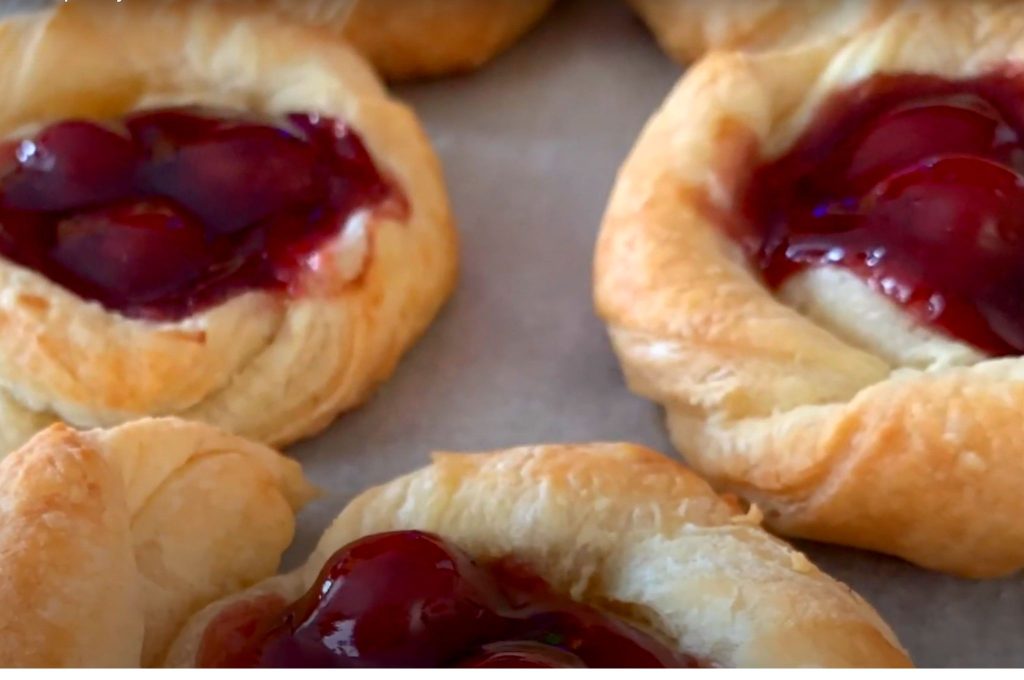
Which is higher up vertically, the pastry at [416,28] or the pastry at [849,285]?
the pastry at [416,28]

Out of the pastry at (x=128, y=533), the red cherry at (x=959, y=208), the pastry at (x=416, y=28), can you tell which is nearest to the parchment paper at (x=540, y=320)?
the pastry at (x=416, y=28)

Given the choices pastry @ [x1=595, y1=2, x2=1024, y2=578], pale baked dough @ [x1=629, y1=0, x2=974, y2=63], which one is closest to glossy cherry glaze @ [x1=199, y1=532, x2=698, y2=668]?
pastry @ [x1=595, y1=2, x2=1024, y2=578]

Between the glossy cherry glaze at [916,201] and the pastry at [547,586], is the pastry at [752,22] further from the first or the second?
the pastry at [547,586]

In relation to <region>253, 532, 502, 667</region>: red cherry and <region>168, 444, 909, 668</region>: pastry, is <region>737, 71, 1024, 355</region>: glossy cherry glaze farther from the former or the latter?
<region>253, 532, 502, 667</region>: red cherry

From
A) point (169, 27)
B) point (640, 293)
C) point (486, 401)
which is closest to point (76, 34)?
point (169, 27)

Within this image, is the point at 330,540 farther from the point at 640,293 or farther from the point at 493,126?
the point at 493,126

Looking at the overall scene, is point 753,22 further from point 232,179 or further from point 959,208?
point 232,179
